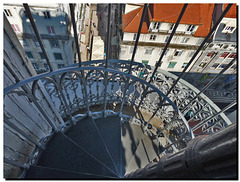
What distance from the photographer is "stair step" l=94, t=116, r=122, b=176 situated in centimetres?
459

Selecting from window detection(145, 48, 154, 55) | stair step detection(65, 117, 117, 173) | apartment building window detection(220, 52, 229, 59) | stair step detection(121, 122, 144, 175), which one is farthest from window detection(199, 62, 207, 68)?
stair step detection(65, 117, 117, 173)

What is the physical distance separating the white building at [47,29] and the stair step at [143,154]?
28.5 feet

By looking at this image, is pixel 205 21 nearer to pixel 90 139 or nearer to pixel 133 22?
pixel 133 22

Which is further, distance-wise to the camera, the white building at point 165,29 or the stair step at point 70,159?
the white building at point 165,29

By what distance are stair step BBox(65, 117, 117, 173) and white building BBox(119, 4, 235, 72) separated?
26.1ft

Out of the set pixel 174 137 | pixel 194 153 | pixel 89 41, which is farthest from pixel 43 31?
pixel 194 153

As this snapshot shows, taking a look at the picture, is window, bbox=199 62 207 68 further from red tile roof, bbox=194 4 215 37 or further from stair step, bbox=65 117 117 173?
stair step, bbox=65 117 117 173

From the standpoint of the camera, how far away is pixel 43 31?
9.68 m

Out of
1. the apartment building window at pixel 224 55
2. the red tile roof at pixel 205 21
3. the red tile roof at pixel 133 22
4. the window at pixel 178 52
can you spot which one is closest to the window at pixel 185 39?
the red tile roof at pixel 205 21

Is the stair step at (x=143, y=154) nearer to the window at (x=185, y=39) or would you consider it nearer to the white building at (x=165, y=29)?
the white building at (x=165, y=29)

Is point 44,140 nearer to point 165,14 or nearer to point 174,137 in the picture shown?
point 174,137

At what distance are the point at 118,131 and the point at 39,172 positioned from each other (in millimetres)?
2566

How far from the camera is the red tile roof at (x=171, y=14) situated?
953cm

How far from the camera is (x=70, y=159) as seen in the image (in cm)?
398
